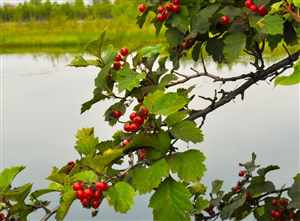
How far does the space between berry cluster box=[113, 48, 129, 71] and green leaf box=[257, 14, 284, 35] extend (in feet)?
1.65

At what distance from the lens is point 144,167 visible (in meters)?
1.57

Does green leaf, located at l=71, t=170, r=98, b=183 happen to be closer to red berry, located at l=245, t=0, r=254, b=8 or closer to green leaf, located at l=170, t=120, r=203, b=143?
green leaf, located at l=170, t=120, r=203, b=143

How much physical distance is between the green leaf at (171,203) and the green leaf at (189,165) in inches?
1.1

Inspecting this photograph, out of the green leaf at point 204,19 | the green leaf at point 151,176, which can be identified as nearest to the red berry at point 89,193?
the green leaf at point 151,176

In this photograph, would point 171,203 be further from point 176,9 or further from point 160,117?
point 176,9

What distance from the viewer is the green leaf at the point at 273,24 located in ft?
5.87

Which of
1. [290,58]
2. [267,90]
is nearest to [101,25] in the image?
[267,90]

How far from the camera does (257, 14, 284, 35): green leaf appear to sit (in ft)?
5.87

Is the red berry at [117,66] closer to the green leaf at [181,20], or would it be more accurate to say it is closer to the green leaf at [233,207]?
the green leaf at [181,20]

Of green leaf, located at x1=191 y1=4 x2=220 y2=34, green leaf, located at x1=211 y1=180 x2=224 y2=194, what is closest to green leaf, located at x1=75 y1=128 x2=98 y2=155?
green leaf, located at x1=191 y1=4 x2=220 y2=34

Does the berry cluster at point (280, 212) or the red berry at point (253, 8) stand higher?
the red berry at point (253, 8)

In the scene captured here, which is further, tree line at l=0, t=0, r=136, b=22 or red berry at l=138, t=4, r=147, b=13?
tree line at l=0, t=0, r=136, b=22

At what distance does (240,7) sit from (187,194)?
2.70ft

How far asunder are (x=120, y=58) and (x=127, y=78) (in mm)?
195
